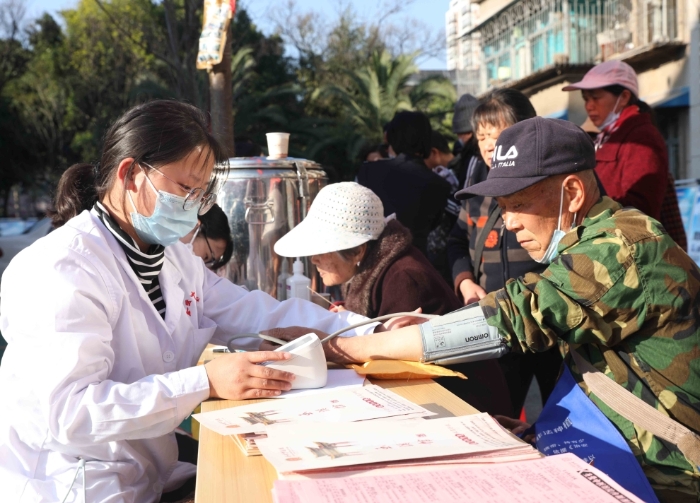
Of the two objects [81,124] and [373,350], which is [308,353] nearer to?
[373,350]

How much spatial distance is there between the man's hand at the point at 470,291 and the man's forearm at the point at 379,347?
1206 millimetres

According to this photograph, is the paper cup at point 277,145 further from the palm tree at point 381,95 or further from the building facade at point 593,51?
the palm tree at point 381,95

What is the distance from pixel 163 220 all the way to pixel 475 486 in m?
1.23

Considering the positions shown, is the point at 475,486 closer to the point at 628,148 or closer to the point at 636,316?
the point at 636,316

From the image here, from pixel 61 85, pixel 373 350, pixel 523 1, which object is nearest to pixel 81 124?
pixel 61 85

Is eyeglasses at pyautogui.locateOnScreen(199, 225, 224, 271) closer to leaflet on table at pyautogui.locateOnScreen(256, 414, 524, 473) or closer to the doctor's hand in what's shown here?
the doctor's hand

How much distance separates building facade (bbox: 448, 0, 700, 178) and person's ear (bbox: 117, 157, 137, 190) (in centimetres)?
1108

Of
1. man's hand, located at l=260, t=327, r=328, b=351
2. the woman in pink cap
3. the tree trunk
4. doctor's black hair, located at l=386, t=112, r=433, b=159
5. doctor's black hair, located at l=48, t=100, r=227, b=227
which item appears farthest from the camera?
the tree trunk

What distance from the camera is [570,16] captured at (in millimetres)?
19219

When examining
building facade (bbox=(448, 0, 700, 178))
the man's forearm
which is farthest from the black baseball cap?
building facade (bbox=(448, 0, 700, 178))

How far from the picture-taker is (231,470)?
146 centimetres

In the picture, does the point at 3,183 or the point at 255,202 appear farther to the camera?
the point at 3,183

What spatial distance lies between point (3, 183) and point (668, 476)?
33148mm

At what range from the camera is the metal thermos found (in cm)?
397
